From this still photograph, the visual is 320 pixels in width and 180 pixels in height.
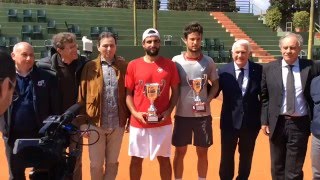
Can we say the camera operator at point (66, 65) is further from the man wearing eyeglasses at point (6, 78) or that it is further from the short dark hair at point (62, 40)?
the man wearing eyeglasses at point (6, 78)

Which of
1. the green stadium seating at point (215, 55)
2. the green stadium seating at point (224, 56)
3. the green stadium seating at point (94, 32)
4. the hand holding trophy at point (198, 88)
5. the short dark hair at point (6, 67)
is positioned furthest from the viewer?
the green stadium seating at point (94, 32)

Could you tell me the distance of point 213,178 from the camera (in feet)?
17.6

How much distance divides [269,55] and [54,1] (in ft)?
51.2

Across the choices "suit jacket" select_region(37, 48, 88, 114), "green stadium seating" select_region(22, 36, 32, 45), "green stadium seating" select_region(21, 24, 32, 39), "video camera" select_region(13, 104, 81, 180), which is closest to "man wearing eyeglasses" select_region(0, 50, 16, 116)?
"video camera" select_region(13, 104, 81, 180)

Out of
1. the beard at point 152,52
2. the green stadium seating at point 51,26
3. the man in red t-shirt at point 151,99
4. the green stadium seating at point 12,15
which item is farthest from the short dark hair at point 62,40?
the green stadium seating at point 12,15

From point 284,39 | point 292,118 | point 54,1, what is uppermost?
point 54,1

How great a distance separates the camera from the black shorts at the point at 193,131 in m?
4.67

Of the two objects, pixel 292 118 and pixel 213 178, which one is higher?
pixel 292 118

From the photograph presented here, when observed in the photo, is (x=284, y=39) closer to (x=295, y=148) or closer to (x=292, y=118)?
(x=292, y=118)

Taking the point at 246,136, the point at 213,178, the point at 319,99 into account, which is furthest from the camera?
the point at 213,178

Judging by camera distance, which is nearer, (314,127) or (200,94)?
(314,127)

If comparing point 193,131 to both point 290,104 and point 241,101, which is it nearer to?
point 241,101

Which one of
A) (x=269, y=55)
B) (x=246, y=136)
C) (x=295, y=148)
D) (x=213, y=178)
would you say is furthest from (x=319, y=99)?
(x=269, y=55)

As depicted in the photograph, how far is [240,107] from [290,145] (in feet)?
2.11
